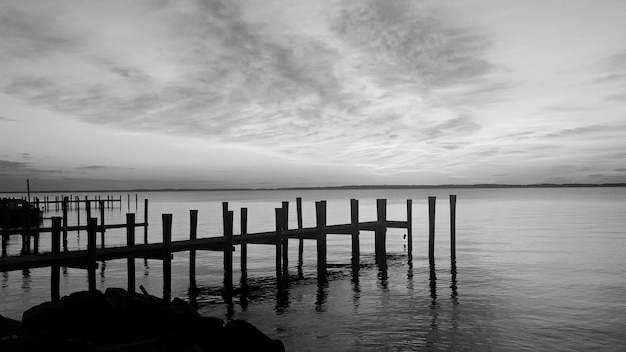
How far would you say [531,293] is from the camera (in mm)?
18578

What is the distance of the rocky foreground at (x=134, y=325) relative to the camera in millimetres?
8203

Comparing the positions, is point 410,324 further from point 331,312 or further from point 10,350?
point 10,350

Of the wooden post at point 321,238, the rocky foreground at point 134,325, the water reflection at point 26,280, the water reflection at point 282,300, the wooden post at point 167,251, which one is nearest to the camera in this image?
the rocky foreground at point 134,325

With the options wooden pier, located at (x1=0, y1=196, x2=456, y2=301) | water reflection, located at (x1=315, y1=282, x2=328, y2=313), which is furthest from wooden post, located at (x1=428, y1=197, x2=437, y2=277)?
water reflection, located at (x1=315, y1=282, x2=328, y2=313)

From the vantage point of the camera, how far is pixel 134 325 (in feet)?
28.5

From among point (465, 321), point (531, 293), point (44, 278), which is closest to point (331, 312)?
point (465, 321)

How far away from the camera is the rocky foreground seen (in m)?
A: 8.20

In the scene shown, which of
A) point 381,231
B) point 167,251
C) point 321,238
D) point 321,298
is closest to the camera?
point 167,251

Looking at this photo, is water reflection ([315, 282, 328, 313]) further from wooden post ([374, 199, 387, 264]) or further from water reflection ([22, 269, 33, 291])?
water reflection ([22, 269, 33, 291])

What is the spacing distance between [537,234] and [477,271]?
826 inches

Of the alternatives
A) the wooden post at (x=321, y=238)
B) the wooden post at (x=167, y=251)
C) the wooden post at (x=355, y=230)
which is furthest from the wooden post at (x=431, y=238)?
the wooden post at (x=167, y=251)

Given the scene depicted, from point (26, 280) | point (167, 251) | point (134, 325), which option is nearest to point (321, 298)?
point (167, 251)

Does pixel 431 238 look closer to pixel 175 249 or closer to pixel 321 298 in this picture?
pixel 321 298

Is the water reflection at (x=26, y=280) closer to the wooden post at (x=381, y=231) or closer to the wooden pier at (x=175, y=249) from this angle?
the wooden pier at (x=175, y=249)
